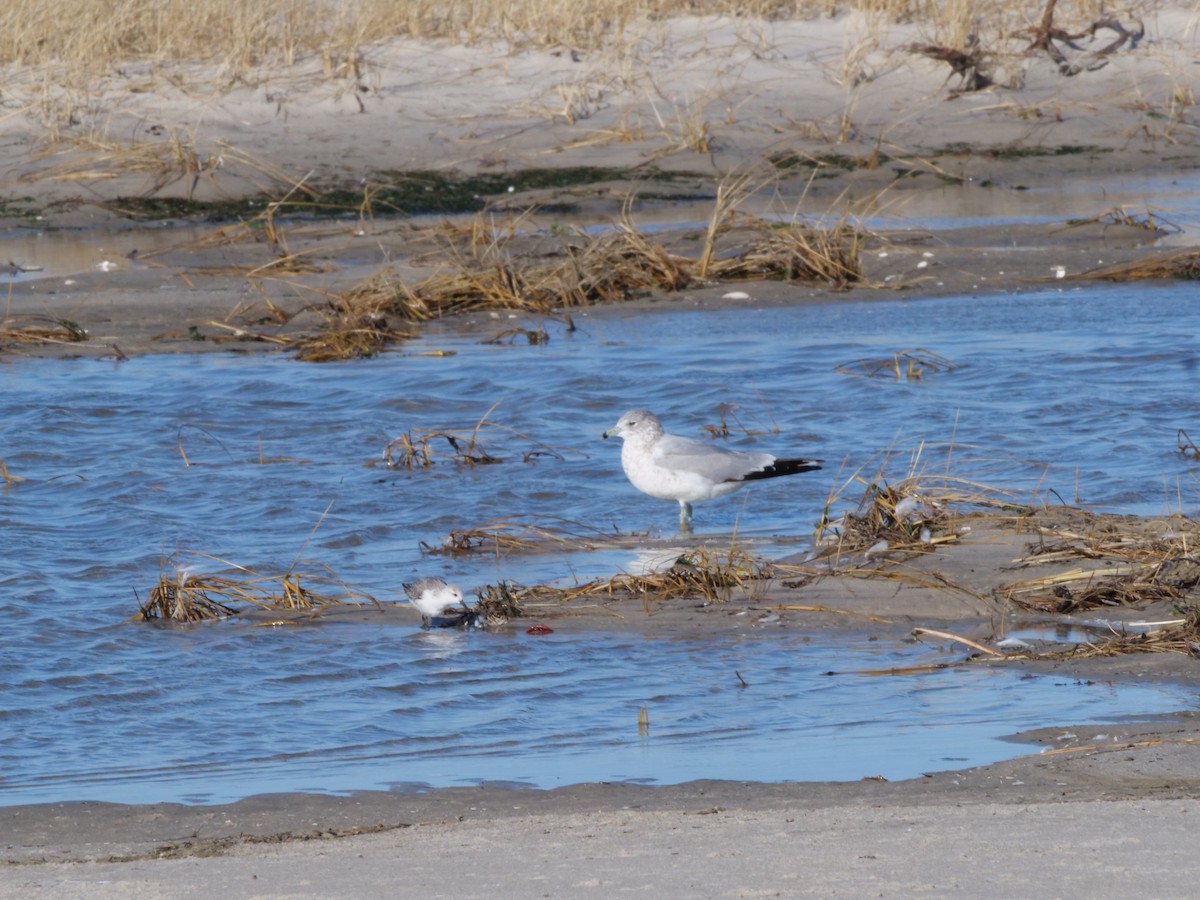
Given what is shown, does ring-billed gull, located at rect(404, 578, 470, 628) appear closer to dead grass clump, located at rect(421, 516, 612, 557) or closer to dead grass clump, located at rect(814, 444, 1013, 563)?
dead grass clump, located at rect(421, 516, 612, 557)

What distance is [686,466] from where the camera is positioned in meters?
7.22

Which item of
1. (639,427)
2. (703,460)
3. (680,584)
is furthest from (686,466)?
(680,584)

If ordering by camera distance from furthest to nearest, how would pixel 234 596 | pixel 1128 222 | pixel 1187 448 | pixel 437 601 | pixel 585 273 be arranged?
pixel 1128 222 → pixel 585 273 → pixel 1187 448 → pixel 234 596 → pixel 437 601

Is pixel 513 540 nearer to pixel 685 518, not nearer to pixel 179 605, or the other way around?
pixel 685 518

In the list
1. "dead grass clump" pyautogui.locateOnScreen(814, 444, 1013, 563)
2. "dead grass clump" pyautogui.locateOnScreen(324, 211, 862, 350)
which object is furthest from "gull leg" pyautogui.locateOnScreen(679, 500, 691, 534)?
"dead grass clump" pyautogui.locateOnScreen(324, 211, 862, 350)

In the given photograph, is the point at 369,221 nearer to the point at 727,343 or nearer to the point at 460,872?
the point at 727,343

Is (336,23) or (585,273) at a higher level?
(336,23)

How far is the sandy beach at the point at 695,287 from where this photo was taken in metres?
3.31

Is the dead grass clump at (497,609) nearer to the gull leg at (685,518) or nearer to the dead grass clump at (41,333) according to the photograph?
the gull leg at (685,518)

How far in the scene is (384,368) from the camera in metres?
10.7

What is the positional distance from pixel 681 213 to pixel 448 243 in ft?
9.56

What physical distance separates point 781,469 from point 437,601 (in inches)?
79.0

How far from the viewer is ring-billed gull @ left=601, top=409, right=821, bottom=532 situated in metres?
7.23

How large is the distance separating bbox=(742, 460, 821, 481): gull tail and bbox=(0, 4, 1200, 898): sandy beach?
3.09 ft
